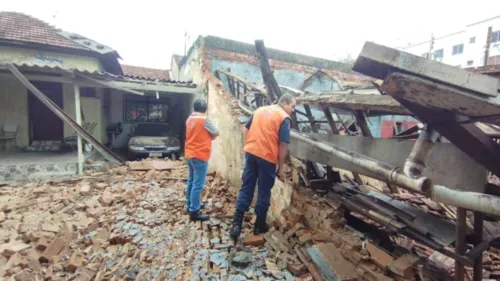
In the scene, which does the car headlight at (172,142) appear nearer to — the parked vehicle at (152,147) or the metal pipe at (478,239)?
the parked vehicle at (152,147)

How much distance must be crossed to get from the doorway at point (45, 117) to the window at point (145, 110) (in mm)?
2430

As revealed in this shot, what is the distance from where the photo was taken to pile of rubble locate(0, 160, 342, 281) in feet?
10.2

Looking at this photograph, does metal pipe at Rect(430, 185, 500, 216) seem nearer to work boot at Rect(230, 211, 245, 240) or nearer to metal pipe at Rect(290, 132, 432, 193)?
metal pipe at Rect(290, 132, 432, 193)

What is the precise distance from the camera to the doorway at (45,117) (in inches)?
378

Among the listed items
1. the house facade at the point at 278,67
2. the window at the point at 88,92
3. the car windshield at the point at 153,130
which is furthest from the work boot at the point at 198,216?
the window at the point at 88,92

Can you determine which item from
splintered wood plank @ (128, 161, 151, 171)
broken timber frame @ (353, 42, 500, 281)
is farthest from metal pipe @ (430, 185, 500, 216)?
splintered wood plank @ (128, 161, 151, 171)

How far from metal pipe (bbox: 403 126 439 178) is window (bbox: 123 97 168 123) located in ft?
38.5

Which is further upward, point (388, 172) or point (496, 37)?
point (496, 37)

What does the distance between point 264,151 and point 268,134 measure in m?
0.22

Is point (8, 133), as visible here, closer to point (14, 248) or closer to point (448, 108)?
point (14, 248)

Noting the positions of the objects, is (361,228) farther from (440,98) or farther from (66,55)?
(66,55)

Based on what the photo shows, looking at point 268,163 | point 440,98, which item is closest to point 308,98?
point 268,163

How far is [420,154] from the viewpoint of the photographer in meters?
1.68

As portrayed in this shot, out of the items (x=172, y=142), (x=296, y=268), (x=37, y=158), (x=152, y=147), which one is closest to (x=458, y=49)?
(x=172, y=142)
